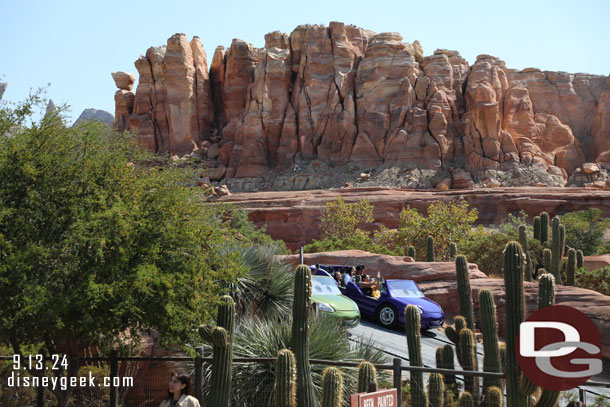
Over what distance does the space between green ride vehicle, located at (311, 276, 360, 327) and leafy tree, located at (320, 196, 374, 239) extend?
35.7m

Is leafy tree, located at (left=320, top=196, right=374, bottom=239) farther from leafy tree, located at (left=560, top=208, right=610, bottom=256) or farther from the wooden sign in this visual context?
the wooden sign

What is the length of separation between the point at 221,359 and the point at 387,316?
9852 millimetres

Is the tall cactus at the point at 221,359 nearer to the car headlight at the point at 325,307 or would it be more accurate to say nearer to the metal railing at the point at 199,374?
the metal railing at the point at 199,374

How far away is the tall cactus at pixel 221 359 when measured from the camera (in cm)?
1019

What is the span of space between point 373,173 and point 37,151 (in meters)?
75.6

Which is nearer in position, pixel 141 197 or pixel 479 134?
pixel 141 197

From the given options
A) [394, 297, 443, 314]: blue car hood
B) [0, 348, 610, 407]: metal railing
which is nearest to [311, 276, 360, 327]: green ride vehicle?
[394, 297, 443, 314]: blue car hood

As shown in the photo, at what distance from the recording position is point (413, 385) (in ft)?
35.2

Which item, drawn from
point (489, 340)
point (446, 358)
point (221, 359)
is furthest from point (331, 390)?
point (489, 340)

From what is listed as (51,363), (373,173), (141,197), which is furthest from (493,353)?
(373,173)

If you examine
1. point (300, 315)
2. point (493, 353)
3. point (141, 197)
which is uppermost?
point (141, 197)

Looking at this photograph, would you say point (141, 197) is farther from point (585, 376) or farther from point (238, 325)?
point (585, 376)

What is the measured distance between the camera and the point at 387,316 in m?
19.3

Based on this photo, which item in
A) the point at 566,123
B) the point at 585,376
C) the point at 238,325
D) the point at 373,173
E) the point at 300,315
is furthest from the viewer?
the point at 566,123
